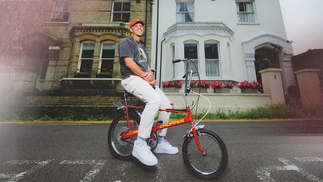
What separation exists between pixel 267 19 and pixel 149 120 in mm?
11295

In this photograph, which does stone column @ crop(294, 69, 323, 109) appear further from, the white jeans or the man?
the white jeans

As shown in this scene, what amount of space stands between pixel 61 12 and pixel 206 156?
10990 mm

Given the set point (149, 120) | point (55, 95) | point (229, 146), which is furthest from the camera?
point (55, 95)

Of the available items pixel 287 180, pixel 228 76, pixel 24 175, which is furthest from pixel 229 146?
pixel 228 76

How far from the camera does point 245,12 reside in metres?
8.95

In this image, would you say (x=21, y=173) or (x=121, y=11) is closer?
(x=21, y=173)

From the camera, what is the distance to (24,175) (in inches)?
58.6

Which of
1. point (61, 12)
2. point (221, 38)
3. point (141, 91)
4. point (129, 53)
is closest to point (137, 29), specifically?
point (129, 53)

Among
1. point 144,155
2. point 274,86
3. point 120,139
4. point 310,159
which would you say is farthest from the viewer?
point 274,86

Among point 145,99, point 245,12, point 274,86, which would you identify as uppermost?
point 245,12

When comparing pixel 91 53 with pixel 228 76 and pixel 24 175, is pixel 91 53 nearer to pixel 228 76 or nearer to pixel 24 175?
pixel 24 175

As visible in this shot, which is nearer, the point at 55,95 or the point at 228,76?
the point at 55,95

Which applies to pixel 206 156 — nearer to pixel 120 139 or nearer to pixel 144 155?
pixel 144 155

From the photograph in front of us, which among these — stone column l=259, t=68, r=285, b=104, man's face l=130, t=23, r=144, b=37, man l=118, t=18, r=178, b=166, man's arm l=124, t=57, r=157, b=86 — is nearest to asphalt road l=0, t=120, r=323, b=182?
man l=118, t=18, r=178, b=166
